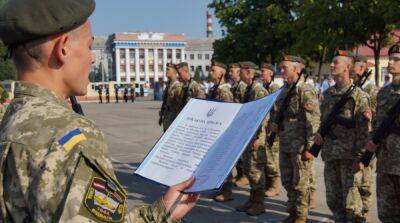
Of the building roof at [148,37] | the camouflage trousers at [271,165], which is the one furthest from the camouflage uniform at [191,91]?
the building roof at [148,37]

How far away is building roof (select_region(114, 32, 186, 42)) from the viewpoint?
10594cm

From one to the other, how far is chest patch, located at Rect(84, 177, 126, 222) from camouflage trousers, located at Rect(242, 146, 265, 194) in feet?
15.6

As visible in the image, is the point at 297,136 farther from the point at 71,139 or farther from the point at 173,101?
the point at 71,139

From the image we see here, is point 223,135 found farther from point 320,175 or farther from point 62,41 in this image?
point 320,175

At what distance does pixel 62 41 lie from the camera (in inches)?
51.5

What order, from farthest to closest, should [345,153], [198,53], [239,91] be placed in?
[198,53], [239,91], [345,153]

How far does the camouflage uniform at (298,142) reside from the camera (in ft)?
17.0

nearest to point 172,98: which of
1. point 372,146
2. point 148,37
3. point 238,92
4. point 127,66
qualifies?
point 238,92

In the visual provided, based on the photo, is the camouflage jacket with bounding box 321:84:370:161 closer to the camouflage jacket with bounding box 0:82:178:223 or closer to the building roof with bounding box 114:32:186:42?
the camouflage jacket with bounding box 0:82:178:223

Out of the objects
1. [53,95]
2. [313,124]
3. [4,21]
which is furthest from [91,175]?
[313,124]

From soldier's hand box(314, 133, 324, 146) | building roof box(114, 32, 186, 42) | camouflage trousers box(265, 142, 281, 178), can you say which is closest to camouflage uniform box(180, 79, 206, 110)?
camouflage trousers box(265, 142, 281, 178)

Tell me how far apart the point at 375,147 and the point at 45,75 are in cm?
345

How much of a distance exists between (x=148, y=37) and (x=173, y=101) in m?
102

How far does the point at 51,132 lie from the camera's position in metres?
1.21
